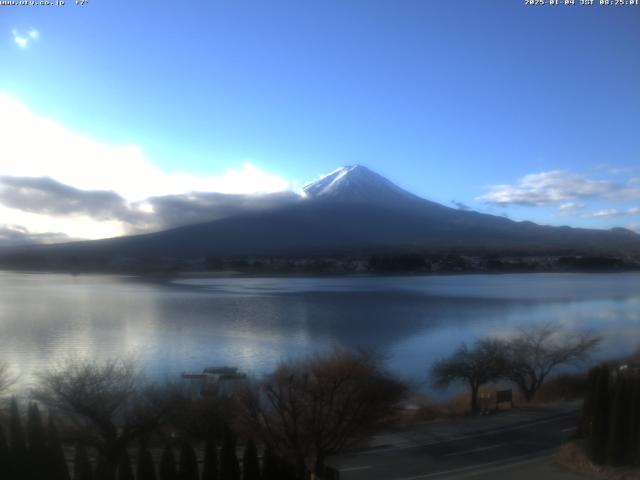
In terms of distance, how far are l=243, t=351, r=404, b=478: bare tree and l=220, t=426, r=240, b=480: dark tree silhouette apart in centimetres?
65

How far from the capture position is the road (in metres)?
6.70

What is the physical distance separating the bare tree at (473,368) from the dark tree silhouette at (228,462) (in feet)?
20.7

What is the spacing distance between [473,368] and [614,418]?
5300mm

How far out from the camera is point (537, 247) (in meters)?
28.4

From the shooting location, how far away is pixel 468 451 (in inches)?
302

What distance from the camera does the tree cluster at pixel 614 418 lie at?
6.24 m

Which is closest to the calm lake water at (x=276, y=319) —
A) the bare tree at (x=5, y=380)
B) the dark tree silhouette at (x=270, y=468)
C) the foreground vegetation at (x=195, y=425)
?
the bare tree at (x=5, y=380)

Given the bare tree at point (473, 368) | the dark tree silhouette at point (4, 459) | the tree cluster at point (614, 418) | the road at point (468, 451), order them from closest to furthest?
1. the dark tree silhouette at point (4, 459)
2. the tree cluster at point (614, 418)
3. the road at point (468, 451)
4. the bare tree at point (473, 368)

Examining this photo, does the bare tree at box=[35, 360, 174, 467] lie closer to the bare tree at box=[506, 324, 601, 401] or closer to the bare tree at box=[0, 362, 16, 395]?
the bare tree at box=[0, 362, 16, 395]

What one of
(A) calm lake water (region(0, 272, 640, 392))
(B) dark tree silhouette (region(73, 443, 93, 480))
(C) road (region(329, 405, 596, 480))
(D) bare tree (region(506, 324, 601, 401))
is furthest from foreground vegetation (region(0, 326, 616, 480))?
(D) bare tree (region(506, 324, 601, 401))

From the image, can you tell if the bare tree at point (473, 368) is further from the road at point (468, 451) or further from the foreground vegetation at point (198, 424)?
the foreground vegetation at point (198, 424)

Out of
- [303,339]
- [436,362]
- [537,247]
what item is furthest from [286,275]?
[436,362]

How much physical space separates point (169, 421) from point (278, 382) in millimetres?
1449

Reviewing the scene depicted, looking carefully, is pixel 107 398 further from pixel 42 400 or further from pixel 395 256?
pixel 395 256
